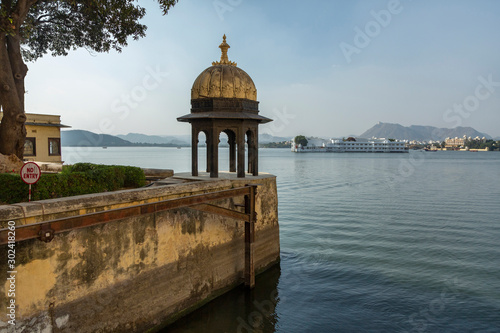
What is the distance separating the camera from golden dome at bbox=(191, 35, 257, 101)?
15.9 metres

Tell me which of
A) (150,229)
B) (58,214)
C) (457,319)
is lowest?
(457,319)

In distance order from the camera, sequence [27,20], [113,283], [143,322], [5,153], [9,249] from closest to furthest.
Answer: [9,249] → [113,283] → [143,322] → [5,153] → [27,20]

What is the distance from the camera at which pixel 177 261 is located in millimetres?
11086

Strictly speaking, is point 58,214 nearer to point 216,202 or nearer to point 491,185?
point 216,202

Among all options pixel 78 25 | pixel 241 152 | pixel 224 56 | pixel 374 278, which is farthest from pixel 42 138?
pixel 374 278

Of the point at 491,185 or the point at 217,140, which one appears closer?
the point at 217,140

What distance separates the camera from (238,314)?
12438mm

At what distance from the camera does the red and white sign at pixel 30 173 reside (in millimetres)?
8859

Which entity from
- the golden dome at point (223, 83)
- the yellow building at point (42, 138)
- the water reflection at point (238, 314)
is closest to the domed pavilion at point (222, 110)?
the golden dome at point (223, 83)

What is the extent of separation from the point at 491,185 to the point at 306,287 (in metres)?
45.6

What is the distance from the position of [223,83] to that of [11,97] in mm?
8339

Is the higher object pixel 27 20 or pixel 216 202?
pixel 27 20

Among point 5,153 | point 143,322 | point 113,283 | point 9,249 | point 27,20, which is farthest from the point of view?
point 27,20

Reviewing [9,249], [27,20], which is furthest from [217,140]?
[27,20]
